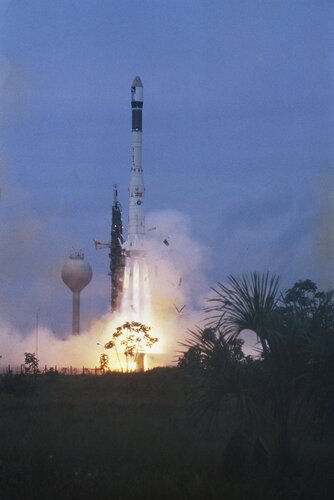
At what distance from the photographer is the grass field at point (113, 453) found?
1862 centimetres

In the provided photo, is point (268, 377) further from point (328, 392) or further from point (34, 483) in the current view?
point (34, 483)

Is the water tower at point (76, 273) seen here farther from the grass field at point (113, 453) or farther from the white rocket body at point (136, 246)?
the grass field at point (113, 453)

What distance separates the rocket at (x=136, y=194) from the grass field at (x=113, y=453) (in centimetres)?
3440

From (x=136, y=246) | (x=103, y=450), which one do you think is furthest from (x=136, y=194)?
(x=103, y=450)

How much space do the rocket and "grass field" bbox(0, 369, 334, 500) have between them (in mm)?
34399

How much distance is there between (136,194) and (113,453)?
5083cm

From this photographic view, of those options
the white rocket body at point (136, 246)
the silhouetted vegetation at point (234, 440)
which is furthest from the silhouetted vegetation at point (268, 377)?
the white rocket body at point (136, 246)

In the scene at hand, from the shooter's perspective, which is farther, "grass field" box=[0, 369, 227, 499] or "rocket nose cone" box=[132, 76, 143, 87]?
"rocket nose cone" box=[132, 76, 143, 87]

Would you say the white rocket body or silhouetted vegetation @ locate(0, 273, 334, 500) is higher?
the white rocket body

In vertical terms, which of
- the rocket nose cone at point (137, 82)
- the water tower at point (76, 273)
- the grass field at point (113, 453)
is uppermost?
the rocket nose cone at point (137, 82)

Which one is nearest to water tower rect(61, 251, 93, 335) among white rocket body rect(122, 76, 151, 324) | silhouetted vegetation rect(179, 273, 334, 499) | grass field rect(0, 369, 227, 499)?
white rocket body rect(122, 76, 151, 324)

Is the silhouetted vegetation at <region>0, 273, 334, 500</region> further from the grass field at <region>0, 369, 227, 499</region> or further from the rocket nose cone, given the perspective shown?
the rocket nose cone

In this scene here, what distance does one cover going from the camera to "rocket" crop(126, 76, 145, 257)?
71.4m

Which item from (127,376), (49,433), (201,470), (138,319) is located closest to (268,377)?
(201,470)
